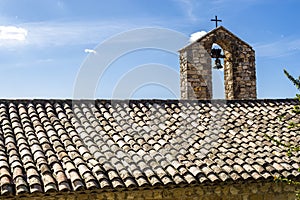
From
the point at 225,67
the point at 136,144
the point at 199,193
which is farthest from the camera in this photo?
the point at 225,67

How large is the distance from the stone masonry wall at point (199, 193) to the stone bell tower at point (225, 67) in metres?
3.73

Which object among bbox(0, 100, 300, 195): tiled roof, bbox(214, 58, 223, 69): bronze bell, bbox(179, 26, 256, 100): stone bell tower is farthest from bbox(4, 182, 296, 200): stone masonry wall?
bbox(214, 58, 223, 69): bronze bell

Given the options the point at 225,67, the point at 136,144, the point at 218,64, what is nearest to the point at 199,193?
the point at 136,144

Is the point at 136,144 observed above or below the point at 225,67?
below

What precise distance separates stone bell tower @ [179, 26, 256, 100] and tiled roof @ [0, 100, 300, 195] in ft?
1.66

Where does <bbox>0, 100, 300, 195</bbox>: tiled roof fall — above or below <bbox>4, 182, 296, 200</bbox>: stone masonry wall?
above

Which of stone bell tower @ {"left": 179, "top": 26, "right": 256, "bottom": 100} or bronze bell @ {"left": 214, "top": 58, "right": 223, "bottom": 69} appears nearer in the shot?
stone bell tower @ {"left": 179, "top": 26, "right": 256, "bottom": 100}

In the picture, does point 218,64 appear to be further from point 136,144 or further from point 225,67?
point 136,144

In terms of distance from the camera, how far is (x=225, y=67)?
37.4 feet

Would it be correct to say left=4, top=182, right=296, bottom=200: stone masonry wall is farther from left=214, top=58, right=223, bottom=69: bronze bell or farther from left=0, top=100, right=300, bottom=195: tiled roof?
left=214, top=58, right=223, bottom=69: bronze bell

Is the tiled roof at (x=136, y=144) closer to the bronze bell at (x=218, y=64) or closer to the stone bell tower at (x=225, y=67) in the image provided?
the stone bell tower at (x=225, y=67)

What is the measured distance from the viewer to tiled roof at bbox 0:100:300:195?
6586 millimetres

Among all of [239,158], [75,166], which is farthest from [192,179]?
[75,166]

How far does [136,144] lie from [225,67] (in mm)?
4361
